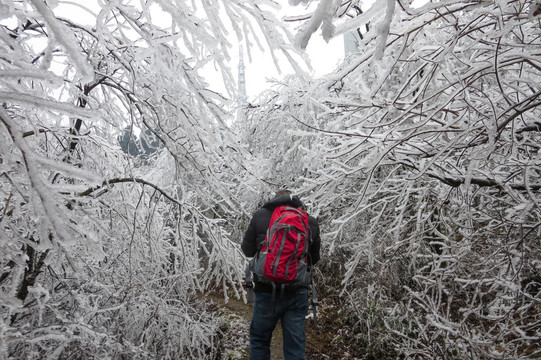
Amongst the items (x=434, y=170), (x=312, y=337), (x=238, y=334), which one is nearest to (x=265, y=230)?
(x=434, y=170)

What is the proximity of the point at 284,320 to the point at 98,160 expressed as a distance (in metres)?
2.33

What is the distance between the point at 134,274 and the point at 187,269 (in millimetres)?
553

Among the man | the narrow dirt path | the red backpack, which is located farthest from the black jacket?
the narrow dirt path

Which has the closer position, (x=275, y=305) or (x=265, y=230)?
(x=275, y=305)

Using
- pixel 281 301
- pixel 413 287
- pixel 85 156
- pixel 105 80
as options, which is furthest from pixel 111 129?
pixel 413 287

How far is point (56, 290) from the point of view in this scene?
9.52ft

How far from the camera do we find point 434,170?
2371 mm

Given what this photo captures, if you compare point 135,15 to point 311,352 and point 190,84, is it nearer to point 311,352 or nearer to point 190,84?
point 190,84

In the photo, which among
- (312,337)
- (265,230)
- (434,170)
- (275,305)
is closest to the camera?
(434,170)

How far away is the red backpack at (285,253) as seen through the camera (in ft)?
9.01

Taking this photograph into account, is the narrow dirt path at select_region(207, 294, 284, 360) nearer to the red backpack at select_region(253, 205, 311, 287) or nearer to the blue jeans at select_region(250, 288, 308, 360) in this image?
the blue jeans at select_region(250, 288, 308, 360)

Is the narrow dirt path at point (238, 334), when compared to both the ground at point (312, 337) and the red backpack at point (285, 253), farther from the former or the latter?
the red backpack at point (285, 253)

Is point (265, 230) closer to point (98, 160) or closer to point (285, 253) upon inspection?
point (285, 253)

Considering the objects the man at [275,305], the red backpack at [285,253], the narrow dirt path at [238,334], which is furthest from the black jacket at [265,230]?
the narrow dirt path at [238,334]
